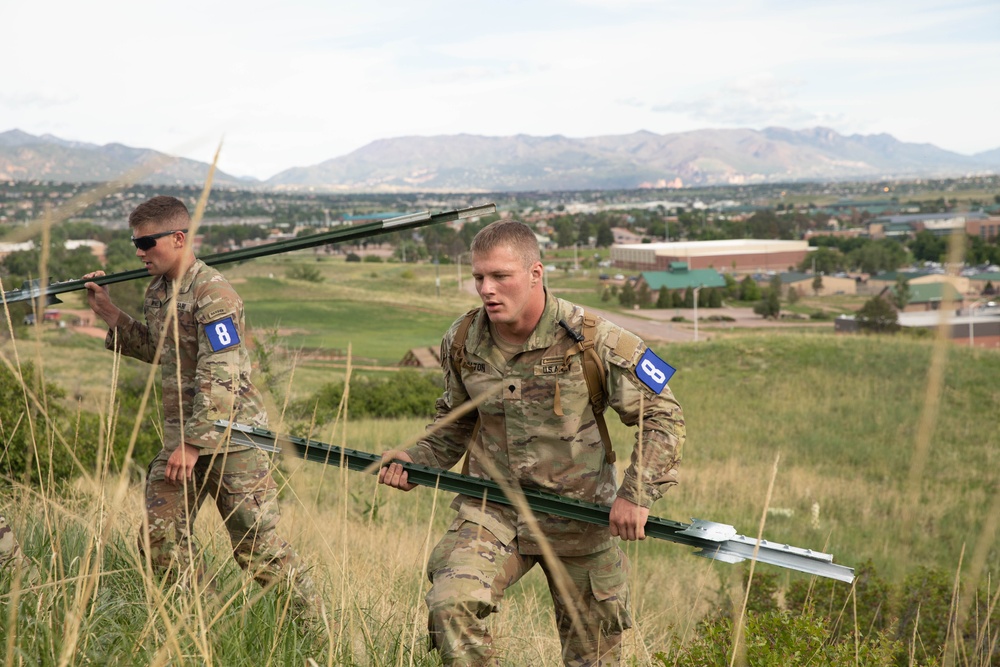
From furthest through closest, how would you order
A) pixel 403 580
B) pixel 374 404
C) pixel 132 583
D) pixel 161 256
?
pixel 374 404, pixel 403 580, pixel 161 256, pixel 132 583

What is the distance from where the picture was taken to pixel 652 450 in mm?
3375

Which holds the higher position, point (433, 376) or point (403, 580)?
point (403, 580)

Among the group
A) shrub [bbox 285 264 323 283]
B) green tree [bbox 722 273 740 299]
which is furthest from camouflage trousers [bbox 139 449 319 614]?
green tree [bbox 722 273 740 299]

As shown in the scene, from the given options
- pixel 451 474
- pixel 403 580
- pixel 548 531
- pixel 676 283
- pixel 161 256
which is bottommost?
pixel 676 283

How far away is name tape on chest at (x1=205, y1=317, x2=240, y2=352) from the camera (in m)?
4.32

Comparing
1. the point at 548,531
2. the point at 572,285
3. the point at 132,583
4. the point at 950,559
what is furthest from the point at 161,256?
the point at 572,285

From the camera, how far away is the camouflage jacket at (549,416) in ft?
11.5

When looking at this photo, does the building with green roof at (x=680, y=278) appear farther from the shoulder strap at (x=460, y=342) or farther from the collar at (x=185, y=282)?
the shoulder strap at (x=460, y=342)

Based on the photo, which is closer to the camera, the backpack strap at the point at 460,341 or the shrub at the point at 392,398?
the backpack strap at the point at 460,341

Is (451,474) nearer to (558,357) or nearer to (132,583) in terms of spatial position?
(558,357)

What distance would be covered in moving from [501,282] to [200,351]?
5.27ft

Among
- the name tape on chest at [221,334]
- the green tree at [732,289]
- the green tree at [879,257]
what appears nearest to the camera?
the name tape on chest at [221,334]

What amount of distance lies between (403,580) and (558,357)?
6.10ft

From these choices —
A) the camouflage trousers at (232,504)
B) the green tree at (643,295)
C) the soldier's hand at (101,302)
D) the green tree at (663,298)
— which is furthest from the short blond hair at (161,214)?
the green tree at (663,298)
